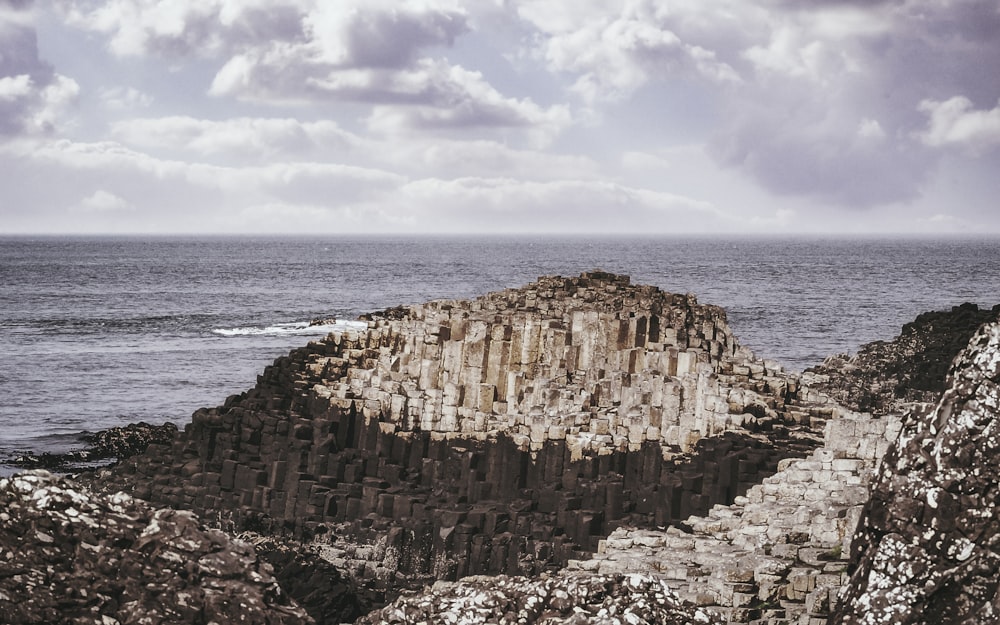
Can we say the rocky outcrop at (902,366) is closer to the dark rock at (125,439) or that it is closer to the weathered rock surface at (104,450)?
the dark rock at (125,439)

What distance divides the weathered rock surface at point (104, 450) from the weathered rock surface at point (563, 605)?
102 ft

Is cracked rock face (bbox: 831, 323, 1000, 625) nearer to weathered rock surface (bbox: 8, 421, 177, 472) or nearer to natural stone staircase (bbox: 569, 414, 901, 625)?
natural stone staircase (bbox: 569, 414, 901, 625)

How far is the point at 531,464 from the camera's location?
74.7 feet

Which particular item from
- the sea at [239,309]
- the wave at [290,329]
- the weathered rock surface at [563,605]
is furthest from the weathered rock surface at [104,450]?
the wave at [290,329]

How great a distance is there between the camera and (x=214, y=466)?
27.0 m

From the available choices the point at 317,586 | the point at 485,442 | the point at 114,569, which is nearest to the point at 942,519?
the point at 114,569

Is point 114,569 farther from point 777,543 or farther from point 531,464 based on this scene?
point 531,464

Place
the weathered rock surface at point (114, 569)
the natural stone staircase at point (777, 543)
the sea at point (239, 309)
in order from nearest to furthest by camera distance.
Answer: the weathered rock surface at point (114, 569)
the natural stone staircase at point (777, 543)
the sea at point (239, 309)

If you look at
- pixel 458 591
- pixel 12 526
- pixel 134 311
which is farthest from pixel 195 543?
pixel 134 311

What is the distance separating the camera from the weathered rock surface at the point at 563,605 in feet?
13.8

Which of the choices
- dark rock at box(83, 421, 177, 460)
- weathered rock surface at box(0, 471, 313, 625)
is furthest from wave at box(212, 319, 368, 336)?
weathered rock surface at box(0, 471, 313, 625)

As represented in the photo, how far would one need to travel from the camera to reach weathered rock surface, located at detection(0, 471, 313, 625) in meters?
4.15

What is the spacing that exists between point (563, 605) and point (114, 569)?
1.47m

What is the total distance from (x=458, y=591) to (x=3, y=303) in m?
101
